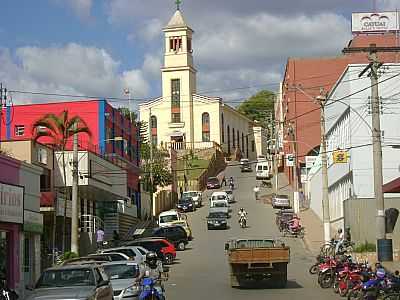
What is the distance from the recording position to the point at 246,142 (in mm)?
144750

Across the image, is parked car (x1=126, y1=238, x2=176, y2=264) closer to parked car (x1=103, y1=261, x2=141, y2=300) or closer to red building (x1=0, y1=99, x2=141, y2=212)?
red building (x1=0, y1=99, x2=141, y2=212)

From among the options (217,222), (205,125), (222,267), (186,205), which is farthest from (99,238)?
(205,125)

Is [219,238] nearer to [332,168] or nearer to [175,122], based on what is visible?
[332,168]

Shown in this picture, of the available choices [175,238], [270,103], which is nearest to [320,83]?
[175,238]

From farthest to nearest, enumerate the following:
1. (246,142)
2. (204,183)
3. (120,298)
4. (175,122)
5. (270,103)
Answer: (270,103) < (246,142) < (175,122) < (204,183) < (120,298)

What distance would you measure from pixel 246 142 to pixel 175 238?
96294 mm

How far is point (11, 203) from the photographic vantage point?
91.5 feet

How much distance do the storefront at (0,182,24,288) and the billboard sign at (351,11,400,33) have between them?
47.9m

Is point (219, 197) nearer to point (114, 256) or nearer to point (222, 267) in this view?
point (222, 267)

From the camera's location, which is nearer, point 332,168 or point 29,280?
point 29,280

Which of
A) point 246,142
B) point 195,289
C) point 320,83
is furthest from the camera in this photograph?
point 246,142

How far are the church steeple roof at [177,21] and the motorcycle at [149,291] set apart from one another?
108 metres

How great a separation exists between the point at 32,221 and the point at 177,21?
9998 cm

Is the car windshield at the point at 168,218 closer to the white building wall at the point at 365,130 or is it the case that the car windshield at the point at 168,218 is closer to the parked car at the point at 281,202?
the white building wall at the point at 365,130
